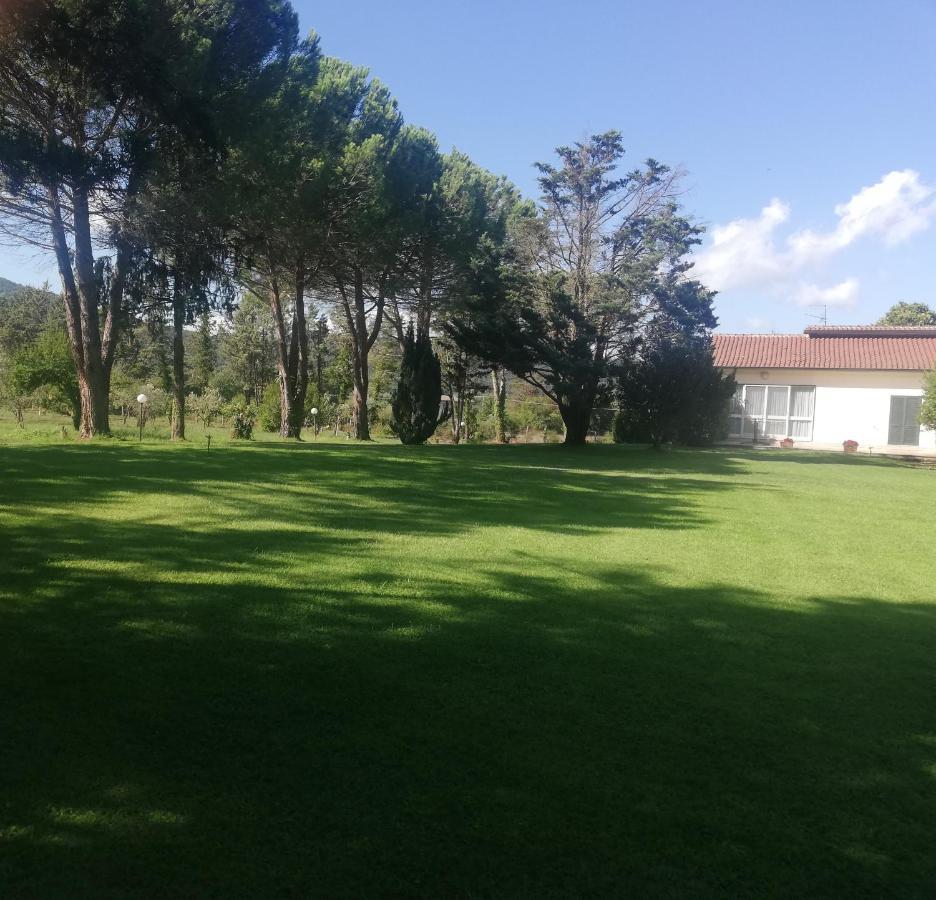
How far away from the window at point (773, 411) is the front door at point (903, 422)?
10.4ft

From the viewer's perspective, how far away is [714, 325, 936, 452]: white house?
3512cm

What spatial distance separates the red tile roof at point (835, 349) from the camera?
35.8m

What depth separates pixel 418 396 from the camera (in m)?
28.6

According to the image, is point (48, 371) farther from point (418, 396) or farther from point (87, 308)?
point (418, 396)

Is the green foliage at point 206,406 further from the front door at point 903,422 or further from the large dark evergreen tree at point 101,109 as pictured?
the front door at point 903,422

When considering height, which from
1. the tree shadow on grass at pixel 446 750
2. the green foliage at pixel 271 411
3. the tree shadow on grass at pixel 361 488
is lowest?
the tree shadow on grass at pixel 446 750

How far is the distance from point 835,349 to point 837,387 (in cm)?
243

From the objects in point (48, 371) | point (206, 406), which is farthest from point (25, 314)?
point (48, 371)

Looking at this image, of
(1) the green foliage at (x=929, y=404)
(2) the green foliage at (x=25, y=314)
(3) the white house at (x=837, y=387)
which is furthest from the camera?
(2) the green foliage at (x=25, y=314)

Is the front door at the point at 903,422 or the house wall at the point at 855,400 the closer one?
the front door at the point at 903,422

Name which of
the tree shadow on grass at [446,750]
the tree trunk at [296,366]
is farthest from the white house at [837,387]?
the tree shadow on grass at [446,750]

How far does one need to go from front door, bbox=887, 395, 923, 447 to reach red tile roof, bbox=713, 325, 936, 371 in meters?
1.38

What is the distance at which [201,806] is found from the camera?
3.09 meters

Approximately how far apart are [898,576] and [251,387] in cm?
4222
